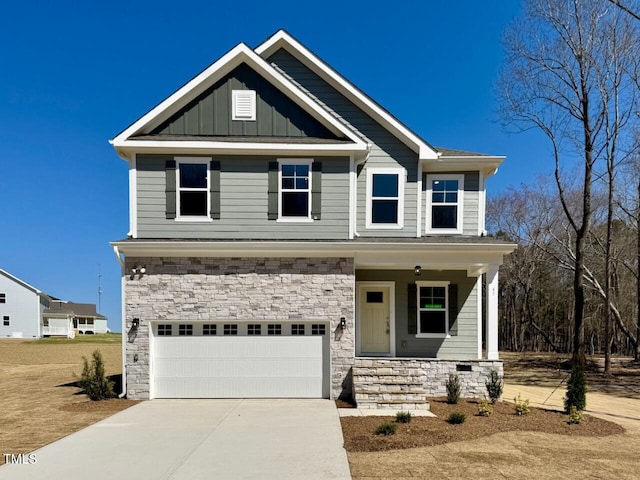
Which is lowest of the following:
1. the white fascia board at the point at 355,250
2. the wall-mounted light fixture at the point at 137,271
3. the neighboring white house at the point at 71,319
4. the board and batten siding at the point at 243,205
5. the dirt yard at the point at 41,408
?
the neighboring white house at the point at 71,319

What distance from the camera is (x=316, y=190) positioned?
11.0 meters

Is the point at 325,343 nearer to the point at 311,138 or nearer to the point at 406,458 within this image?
the point at 406,458

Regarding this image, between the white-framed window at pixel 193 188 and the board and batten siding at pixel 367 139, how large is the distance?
409cm

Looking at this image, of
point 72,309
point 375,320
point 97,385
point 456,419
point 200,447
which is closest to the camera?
point 200,447

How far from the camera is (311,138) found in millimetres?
11281

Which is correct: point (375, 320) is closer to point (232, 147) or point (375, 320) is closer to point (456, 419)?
point (456, 419)

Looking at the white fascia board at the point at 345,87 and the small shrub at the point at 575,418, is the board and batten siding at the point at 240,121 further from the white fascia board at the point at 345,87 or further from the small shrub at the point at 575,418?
the small shrub at the point at 575,418

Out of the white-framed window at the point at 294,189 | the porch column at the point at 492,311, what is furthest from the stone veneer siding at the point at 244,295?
the porch column at the point at 492,311

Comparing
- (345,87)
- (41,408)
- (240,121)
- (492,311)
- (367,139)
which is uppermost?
(345,87)

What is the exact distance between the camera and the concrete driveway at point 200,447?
568 centimetres

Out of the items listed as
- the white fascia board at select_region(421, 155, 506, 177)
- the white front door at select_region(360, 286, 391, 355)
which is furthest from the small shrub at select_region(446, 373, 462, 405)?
the white fascia board at select_region(421, 155, 506, 177)

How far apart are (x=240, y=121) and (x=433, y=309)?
26.0 feet

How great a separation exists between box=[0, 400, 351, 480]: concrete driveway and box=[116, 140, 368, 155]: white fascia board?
6.44 meters

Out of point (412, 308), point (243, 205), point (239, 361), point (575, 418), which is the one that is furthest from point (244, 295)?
point (575, 418)
